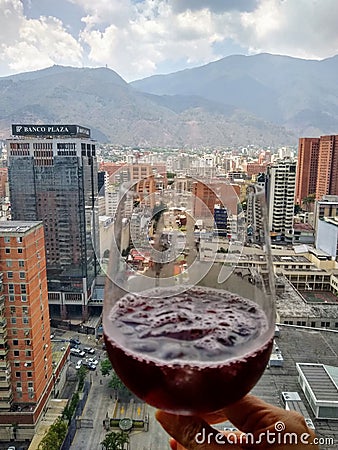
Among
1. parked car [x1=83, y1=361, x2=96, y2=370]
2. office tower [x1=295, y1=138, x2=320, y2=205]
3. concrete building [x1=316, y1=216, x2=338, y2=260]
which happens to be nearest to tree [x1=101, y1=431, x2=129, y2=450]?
parked car [x1=83, y1=361, x2=96, y2=370]

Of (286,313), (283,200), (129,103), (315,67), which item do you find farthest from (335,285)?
(315,67)

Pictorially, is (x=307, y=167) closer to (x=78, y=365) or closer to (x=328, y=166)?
(x=328, y=166)

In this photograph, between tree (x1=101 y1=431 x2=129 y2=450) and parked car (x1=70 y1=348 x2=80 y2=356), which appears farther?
parked car (x1=70 y1=348 x2=80 y2=356)

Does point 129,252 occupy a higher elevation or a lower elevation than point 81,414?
higher

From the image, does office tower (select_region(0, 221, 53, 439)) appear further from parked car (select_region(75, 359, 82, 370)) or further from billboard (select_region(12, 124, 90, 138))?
billboard (select_region(12, 124, 90, 138))

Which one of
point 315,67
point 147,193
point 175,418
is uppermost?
point 315,67

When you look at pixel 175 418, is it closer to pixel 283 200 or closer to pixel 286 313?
pixel 286 313
